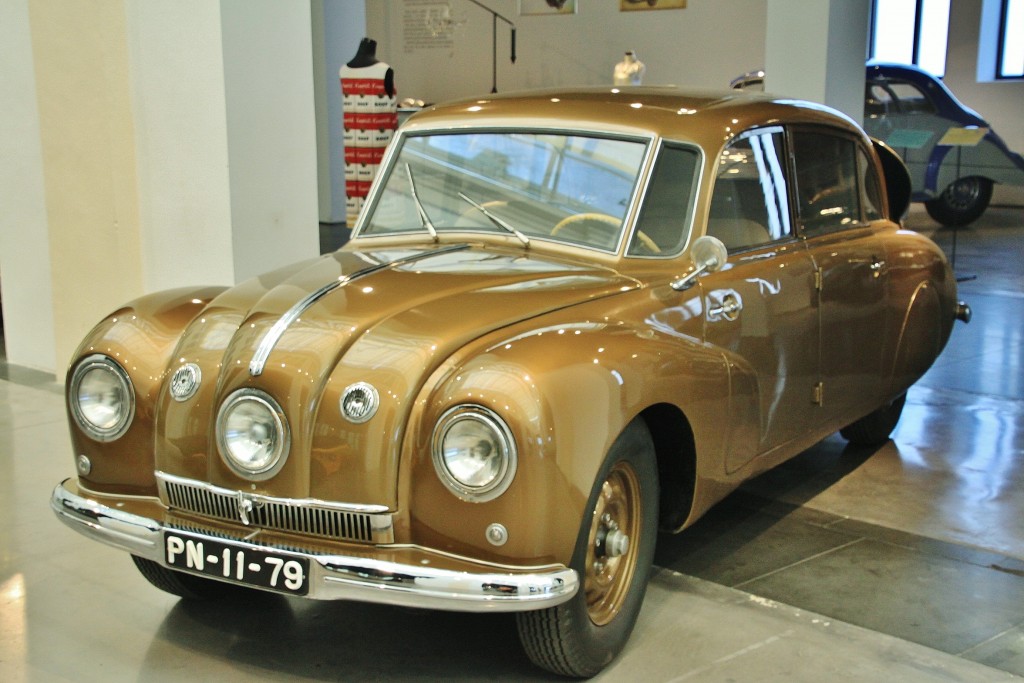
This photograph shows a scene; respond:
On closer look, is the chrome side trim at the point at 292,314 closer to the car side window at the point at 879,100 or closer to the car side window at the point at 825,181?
the car side window at the point at 825,181

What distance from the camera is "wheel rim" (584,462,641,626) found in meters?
3.08

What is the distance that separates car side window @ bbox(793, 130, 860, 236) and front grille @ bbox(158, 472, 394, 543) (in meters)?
2.31

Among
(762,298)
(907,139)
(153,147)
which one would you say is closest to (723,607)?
(762,298)

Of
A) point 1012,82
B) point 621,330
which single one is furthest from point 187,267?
point 1012,82

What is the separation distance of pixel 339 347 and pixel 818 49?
20.5 ft

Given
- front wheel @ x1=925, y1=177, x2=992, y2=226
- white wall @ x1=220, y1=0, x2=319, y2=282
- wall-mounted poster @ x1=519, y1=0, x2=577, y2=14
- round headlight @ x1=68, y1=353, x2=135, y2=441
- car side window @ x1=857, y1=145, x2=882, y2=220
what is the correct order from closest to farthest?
round headlight @ x1=68, y1=353, x2=135, y2=441, car side window @ x1=857, y1=145, x2=882, y2=220, white wall @ x1=220, y1=0, x2=319, y2=282, front wheel @ x1=925, y1=177, x2=992, y2=226, wall-mounted poster @ x1=519, y1=0, x2=577, y2=14

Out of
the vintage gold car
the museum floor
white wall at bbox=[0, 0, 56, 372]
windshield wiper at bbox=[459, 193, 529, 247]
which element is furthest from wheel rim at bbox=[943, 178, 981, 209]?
windshield wiper at bbox=[459, 193, 529, 247]

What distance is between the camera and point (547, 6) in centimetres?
1942

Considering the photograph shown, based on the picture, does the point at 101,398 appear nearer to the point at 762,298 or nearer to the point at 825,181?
the point at 762,298

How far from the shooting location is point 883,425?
17.7ft

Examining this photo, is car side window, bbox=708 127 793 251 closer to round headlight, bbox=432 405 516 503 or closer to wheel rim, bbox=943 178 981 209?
→ round headlight, bbox=432 405 516 503

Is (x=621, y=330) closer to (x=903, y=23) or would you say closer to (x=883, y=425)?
(x=883, y=425)

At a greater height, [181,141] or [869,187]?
[181,141]

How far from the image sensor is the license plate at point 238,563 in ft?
A: 9.06
